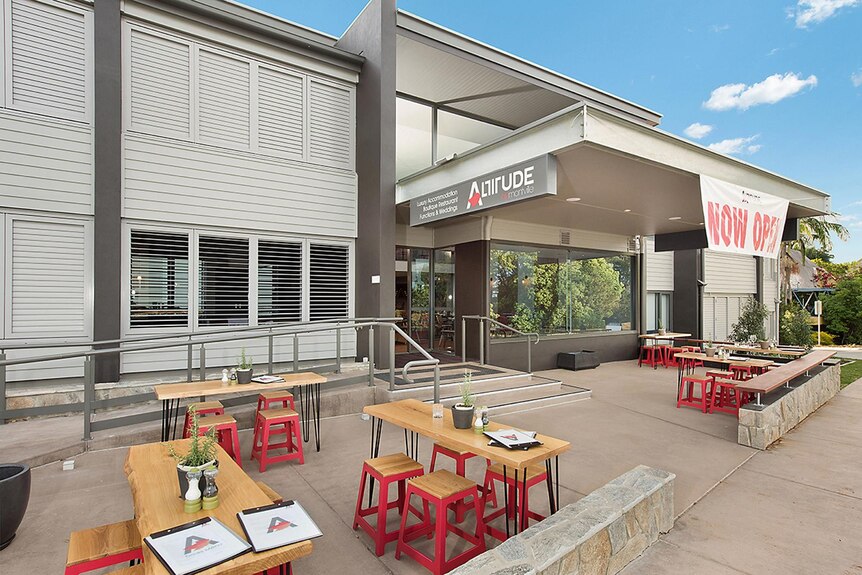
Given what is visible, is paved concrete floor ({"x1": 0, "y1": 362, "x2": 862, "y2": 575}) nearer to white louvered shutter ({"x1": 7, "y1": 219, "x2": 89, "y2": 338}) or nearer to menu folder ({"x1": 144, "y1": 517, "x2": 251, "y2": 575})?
menu folder ({"x1": 144, "y1": 517, "x2": 251, "y2": 575})

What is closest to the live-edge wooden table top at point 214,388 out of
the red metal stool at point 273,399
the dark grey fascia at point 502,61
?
the red metal stool at point 273,399

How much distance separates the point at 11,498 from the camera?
2.90 m

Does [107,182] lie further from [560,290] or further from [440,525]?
[560,290]

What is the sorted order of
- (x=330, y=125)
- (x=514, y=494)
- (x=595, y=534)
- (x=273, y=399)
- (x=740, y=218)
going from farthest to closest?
1. (x=330, y=125)
2. (x=740, y=218)
3. (x=273, y=399)
4. (x=514, y=494)
5. (x=595, y=534)

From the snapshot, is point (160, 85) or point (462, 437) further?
point (160, 85)

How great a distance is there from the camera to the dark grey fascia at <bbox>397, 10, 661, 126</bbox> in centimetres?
803

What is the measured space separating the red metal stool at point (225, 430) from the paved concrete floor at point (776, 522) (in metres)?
3.32

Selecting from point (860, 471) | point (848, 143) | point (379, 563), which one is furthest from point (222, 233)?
point (848, 143)

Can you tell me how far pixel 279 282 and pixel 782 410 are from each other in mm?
7271

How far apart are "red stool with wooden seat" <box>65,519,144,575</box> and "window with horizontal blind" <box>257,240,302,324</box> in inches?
201

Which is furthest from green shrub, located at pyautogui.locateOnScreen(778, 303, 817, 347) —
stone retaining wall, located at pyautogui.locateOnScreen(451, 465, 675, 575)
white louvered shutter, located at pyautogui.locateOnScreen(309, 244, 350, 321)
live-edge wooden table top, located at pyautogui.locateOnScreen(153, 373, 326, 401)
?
live-edge wooden table top, located at pyautogui.locateOnScreen(153, 373, 326, 401)

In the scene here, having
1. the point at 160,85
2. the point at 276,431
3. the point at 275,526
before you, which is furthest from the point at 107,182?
the point at 275,526

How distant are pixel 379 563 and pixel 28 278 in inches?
222

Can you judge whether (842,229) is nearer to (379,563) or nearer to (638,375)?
(638,375)
